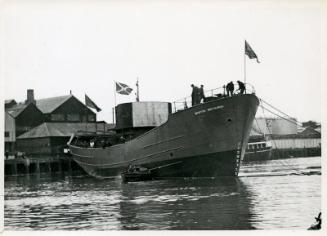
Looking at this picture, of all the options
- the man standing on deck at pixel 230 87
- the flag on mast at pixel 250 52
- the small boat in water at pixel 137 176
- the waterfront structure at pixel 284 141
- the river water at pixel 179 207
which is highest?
the flag on mast at pixel 250 52


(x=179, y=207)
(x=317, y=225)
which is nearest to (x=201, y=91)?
(x=179, y=207)

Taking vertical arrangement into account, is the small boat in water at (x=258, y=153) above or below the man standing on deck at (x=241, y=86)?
below

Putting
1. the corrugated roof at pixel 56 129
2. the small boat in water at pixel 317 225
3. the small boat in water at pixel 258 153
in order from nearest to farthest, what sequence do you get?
the small boat in water at pixel 317 225, the corrugated roof at pixel 56 129, the small boat in water at pixel 258 153

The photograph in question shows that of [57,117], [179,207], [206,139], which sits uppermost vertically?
[57,117]

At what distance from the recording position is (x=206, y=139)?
26500mm

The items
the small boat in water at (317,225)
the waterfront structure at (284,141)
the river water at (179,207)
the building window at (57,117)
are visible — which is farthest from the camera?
the building window at (57,117)

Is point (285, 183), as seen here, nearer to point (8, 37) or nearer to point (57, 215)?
point (57, 215)

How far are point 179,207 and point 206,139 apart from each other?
29.3 ft

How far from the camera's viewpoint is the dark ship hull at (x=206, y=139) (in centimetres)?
2600

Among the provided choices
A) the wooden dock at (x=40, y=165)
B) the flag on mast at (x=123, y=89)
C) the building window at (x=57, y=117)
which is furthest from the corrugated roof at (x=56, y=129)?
the flag on mast at (x=123, y=89)

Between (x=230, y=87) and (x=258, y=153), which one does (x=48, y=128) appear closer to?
(x=230, y=87)

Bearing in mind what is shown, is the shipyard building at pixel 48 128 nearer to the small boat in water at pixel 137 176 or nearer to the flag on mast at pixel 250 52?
the small boat in water at pixel 137 176

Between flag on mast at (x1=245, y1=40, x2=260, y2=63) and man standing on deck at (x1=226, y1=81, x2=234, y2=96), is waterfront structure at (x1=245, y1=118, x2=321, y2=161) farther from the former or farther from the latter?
flag on mast at (x1=245, y1=40, x2=260, y2=63)

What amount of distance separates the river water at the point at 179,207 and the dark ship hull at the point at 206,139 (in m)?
1.98
